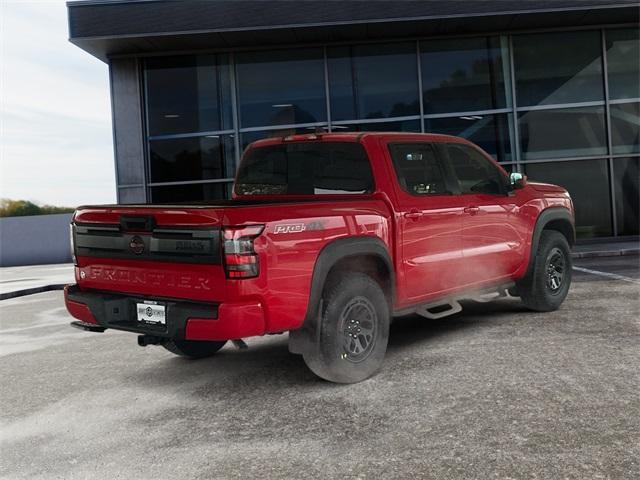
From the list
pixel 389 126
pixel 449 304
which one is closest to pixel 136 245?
pixel 449 304

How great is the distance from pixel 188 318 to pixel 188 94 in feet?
39.1

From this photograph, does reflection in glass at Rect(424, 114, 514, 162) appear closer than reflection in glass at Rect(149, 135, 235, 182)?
Yes

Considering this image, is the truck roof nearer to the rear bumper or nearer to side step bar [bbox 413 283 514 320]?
side step bar [bbox 413 283 514 320]

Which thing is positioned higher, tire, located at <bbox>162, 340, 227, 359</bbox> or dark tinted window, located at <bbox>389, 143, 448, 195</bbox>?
dark tinted window, located at <bbox>389, 143, 448, 195</bbox>

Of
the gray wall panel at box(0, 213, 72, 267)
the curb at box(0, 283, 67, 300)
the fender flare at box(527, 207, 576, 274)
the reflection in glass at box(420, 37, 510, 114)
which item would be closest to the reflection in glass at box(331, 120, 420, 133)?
the reflection in glass at box(420, 37, 510, 114)

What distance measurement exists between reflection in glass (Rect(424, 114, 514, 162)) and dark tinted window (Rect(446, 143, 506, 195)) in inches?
340

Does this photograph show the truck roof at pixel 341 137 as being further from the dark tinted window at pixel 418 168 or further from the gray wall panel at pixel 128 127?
the gray wall panel at pixel 128 127

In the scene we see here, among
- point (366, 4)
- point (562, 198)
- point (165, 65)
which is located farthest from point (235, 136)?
point (562, 198)

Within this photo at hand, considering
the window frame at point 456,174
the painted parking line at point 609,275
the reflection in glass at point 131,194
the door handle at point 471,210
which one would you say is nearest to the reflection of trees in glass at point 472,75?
the painted parking line at point 609,275

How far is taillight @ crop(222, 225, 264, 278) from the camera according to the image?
12.7 ft

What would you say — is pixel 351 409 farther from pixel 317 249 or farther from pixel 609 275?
pixel 609 275

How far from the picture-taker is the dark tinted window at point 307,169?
5086 millimetres

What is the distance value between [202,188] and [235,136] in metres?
1.44

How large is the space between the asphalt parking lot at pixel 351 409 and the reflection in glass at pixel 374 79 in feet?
29.5
